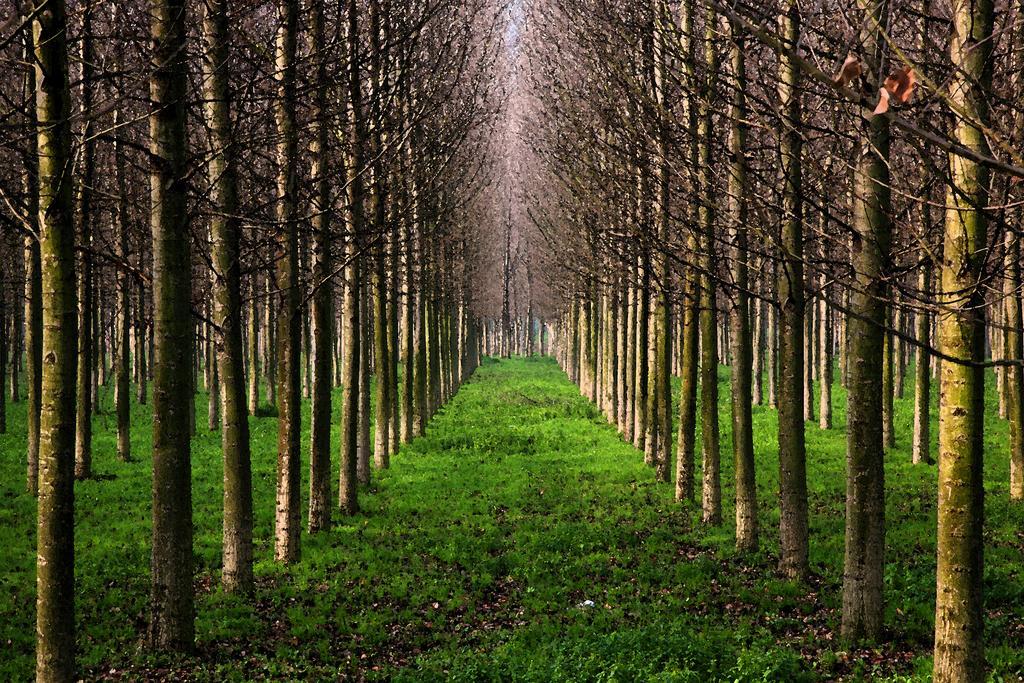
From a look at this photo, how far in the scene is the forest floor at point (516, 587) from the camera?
23.6ft

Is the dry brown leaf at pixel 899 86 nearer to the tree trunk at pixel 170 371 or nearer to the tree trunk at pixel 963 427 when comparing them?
the tree trunk at pixel 963 427

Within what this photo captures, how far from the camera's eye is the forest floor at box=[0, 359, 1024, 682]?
7.18m

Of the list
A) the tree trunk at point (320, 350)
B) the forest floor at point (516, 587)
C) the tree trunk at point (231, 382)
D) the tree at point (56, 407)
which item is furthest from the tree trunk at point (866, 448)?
the tree trunk at point (320, 350)

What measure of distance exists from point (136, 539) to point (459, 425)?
1523cm

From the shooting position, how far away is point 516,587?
10.3m

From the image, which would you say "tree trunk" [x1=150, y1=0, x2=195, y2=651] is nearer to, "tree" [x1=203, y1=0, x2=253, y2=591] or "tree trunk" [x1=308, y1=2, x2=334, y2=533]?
"tree" [x1=203, y1=0, x2=253, y2=591]

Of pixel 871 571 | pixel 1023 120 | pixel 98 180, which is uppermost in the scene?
pixel 98 180

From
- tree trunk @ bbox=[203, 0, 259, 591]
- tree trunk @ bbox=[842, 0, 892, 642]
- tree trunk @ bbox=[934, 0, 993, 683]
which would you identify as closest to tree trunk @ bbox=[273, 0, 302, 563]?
tree trunk @ bbox=[203, 0, 259, 591]

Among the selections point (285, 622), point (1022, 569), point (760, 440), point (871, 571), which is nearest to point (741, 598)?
point (871, 571)

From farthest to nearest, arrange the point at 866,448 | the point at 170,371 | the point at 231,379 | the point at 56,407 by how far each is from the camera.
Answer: the point at 231,379, the point at 866,448, the point at 170,371, the point at 56,407

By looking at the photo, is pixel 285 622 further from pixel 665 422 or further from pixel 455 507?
pixel 665 422

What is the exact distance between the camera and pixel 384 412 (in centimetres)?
1834

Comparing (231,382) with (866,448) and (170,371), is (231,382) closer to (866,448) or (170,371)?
(170,371)

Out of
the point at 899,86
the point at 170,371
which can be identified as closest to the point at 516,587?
the point at 170,371
